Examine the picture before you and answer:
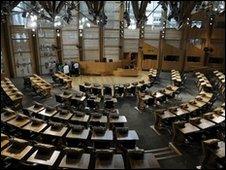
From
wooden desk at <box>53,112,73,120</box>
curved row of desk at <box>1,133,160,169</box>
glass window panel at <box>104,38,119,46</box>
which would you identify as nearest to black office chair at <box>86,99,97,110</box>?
wooden desk at <box>53,112,73,120</box>

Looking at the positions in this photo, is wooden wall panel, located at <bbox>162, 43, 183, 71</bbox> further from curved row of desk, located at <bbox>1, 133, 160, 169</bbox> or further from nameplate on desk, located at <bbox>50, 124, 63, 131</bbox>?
curved row of desk, located at <bbox>1, 133, 160, 169</bbox>

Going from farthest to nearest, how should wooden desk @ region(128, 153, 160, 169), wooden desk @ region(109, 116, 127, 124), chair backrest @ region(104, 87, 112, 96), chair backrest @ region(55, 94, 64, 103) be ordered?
chair backrest @ region(104, 87, 112, 96), chair backrest @ region(55, 94, 64, 103), wooden desk @ region(109, 116, 127, 124), wooden desk @ region(128, 153, 160, 169)

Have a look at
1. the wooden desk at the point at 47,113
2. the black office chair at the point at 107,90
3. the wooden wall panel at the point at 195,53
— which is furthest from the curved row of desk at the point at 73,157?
the wooden wall panel at the point at 195,53

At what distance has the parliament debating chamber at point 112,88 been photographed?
9328 millimetres

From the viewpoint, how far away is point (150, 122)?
1439 cm

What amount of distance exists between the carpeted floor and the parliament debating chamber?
0.24 feet

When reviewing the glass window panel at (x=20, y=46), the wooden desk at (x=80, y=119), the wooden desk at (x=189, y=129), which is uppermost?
the glass window panel at (x=20, y=46)

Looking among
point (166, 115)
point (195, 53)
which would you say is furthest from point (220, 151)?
point (195, 53)

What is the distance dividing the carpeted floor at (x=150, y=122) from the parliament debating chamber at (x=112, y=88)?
72 millimetres

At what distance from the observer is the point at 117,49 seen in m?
29.4

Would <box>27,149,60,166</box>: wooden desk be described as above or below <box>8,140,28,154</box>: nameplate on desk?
below

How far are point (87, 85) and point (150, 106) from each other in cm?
537

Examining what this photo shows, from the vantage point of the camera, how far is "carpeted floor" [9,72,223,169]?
10.3 metres

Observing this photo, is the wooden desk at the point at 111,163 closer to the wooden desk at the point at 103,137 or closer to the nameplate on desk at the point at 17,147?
the wooden desk at the point at 103,137
